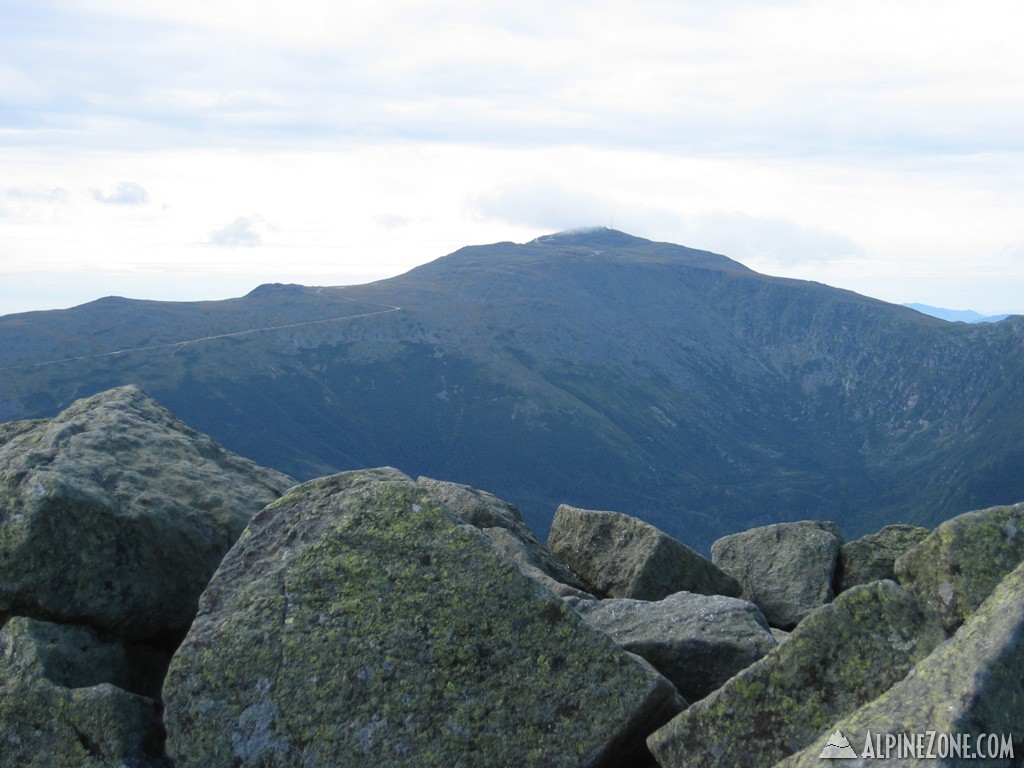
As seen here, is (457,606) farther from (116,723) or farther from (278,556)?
(116,723)

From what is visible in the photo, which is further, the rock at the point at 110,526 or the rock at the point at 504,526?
the rock at the point at 504,526

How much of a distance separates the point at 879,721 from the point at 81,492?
1064cm

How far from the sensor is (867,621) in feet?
33.9

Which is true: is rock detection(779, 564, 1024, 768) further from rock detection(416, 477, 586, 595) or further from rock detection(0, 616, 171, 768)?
rock detection(416, 477, 586, 595)

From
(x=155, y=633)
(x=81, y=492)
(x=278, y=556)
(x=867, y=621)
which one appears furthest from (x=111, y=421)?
(x=867, y=621)

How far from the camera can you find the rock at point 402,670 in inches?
404

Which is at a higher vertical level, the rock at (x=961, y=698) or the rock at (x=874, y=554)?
the rock at (x=961, y=698)

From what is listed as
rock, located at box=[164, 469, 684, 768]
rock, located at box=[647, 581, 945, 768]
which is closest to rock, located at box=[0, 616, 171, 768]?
rock, located at box=[164, 469, 684, 768]

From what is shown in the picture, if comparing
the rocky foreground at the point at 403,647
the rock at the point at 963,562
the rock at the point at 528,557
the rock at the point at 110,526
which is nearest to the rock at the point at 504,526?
the rock at the point at 528,557

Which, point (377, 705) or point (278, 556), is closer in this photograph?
point (377, 705)

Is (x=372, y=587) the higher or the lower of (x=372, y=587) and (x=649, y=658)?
the higher

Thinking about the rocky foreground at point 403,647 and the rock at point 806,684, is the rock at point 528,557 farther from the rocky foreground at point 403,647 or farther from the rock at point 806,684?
the rock at point 806,684

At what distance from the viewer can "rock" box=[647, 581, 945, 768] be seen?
955 centimetres

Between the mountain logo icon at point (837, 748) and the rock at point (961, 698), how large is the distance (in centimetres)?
5
